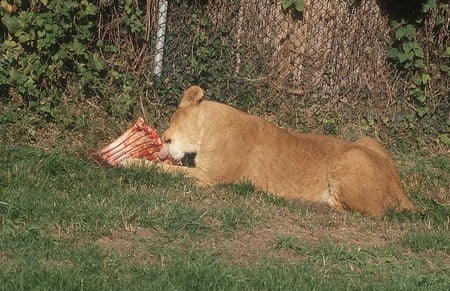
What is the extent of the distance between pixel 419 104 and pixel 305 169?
285 centimetres

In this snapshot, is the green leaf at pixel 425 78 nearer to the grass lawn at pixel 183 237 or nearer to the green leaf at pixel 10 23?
the grass lawn at pixel 183 237

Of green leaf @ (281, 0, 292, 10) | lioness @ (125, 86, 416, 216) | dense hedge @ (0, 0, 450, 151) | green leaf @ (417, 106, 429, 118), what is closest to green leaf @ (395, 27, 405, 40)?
dense hedge @ (0, 0, 450, 151)

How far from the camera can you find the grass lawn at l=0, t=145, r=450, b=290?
17.7 feet

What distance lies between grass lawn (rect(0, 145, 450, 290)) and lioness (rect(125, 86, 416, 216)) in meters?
0.18

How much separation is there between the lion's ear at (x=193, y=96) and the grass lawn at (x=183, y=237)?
2.49 ft

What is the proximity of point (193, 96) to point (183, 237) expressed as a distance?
7.06ft

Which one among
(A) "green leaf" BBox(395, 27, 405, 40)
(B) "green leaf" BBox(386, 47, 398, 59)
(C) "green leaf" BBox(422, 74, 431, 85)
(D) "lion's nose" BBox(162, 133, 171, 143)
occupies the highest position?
(A) "green leaf" BBox(395, 27, 405, 40)

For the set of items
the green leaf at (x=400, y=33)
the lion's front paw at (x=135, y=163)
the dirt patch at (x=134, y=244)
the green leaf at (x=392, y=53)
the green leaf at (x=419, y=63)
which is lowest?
the lion's front paw at (x=135, y=163)

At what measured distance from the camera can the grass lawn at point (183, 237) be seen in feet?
17.7

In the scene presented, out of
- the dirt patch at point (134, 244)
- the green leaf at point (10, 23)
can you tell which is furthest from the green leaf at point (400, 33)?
the dirt patch at point (134, 244)

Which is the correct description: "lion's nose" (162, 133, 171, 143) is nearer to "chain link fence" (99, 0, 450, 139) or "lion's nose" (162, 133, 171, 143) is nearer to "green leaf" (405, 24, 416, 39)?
"chain link fence" (99, 0, 450, 139)

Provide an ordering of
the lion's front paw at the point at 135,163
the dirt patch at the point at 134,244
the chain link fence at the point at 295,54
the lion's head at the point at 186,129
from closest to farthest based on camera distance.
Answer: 1. the dirt patch at the point at 134,244
2. the lion's front paw at the point at 135,163
3. the lion's head at the point at 186,129
4. the chain link fence at the point at 295,54

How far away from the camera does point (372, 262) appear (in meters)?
6.07

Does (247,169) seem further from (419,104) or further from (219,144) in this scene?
(419,104)
